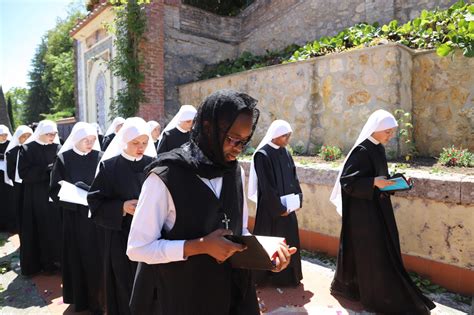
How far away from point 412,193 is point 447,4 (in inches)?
240

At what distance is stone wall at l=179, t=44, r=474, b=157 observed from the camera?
611 centimetres

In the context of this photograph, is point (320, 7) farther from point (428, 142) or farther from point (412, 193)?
point (412, 193)

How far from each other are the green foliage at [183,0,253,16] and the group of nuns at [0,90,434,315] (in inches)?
381

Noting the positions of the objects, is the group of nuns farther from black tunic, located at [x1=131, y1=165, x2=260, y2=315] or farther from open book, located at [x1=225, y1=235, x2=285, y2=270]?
open book, located at [x1=225, y1=235, x2=285, y2=270]

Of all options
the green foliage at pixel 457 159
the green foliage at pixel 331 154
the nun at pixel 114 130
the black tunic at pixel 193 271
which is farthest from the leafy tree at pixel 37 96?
the black tunic at pixel 193 271

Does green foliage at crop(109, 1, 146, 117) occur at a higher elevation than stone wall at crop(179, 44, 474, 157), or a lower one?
higher

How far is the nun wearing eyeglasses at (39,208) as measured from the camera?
5.16 m

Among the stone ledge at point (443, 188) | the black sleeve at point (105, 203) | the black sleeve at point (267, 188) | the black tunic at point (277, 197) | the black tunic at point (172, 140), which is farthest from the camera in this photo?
the black tunic at point (172, 140)

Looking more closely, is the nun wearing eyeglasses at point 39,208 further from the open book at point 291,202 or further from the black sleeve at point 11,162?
the open book at point 291,202

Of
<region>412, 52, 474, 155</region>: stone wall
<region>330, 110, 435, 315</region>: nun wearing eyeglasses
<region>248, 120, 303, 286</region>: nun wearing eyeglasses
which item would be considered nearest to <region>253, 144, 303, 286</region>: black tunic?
<region>248, 120, 303, 286</region>: nun wearing eyeglasses

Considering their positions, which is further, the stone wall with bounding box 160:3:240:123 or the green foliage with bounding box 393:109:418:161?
the stone wall with bounding box 160:3:240:123

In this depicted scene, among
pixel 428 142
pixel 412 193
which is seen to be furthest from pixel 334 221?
pixel 428 142

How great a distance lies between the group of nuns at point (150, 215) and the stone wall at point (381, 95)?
2640mm

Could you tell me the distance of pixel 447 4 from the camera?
818 cm
